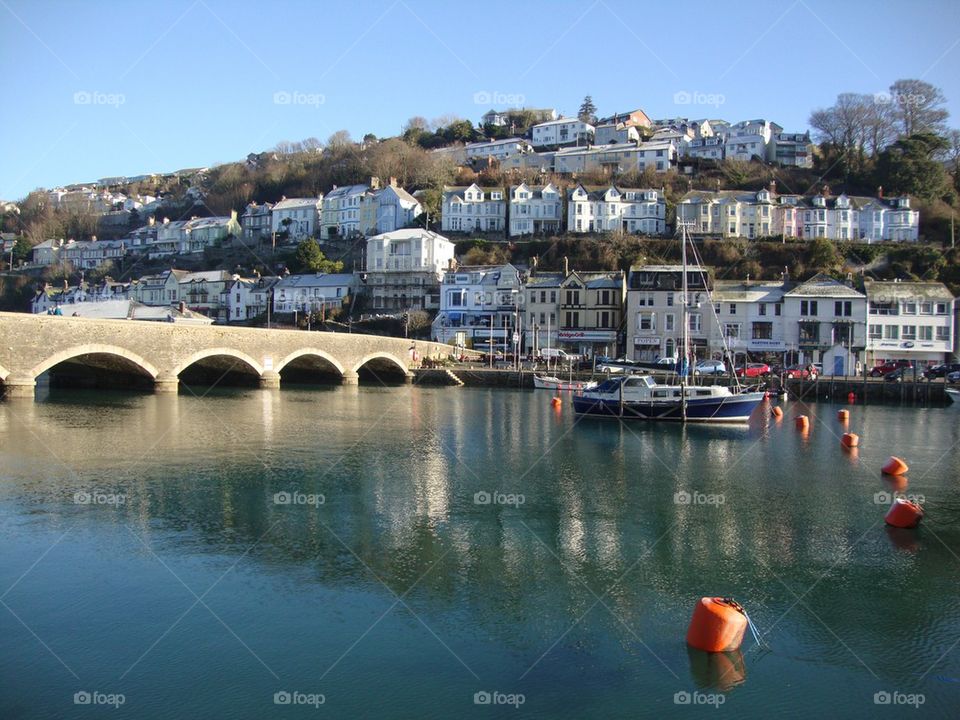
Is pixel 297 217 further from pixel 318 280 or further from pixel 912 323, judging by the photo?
pixel 912 323

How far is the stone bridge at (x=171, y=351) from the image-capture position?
120 ft

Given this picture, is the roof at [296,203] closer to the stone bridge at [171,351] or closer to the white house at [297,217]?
the white house at [297,217]

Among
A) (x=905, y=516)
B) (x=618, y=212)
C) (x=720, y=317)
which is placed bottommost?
(x=905, y=516)

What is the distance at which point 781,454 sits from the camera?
102ft

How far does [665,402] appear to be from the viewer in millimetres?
39969

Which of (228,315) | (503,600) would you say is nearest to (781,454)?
(503,600)

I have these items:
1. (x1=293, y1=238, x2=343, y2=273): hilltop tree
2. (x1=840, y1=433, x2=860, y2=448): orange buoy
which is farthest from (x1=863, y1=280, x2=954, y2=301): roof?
(x1=293, y1=238, x2=343, y2=273): hilltop tree

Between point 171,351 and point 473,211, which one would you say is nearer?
point 171,351

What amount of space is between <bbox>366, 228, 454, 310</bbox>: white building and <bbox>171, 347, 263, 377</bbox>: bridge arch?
43151 millimetres

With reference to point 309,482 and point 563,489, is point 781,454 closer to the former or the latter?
point 563,489

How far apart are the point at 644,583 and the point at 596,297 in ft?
203

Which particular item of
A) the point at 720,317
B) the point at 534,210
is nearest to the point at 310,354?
the point at 720,317

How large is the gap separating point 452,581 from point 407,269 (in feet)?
268

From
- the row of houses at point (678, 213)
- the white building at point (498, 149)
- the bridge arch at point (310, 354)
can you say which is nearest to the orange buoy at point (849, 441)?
the bridge arch at point (310, 354)
